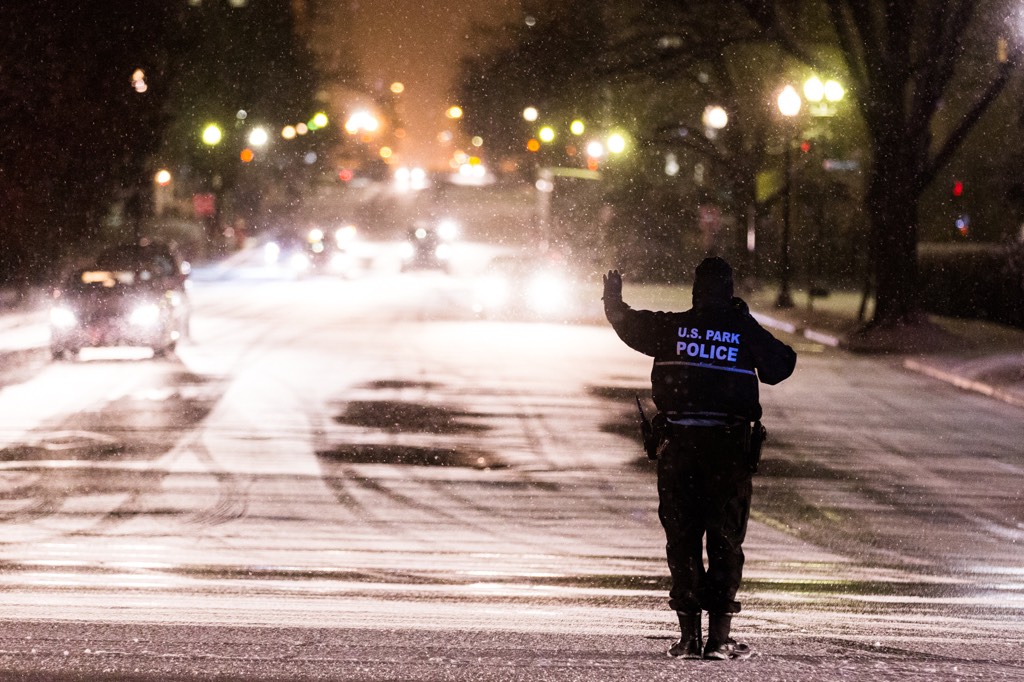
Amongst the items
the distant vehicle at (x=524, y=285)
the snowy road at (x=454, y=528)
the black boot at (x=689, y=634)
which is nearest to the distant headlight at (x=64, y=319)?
the snowy road at (x=454, y=528)

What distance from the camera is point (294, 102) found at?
69.6 meters

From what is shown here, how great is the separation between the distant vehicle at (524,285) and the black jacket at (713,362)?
31919mm

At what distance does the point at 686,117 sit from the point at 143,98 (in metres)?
19.6

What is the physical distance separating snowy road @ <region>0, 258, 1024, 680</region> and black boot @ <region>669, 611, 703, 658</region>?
6.9 inches

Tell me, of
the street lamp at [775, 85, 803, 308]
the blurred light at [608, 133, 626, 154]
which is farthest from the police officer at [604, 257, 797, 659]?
the blurred light at [608, 133, 626, 154]

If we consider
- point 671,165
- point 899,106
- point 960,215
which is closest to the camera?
point 899,106

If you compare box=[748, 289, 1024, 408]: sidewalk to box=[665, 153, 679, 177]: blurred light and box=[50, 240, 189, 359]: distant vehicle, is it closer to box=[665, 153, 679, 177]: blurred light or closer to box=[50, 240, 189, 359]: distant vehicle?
box=[50, 240, 189, 359]: distant vehicle

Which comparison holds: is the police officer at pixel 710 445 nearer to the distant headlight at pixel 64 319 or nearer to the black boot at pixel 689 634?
the black boot at pixel 689 634

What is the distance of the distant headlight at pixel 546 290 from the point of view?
40.4 meters

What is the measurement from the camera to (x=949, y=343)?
2791 centimetres

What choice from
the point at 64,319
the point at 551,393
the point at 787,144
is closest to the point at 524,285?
the point at 787,144

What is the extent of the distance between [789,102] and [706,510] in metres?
28.6

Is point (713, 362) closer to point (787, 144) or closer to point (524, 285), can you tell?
point (787, 144)

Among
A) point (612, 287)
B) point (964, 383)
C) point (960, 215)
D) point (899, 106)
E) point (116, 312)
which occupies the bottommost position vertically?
point (964, 383)
